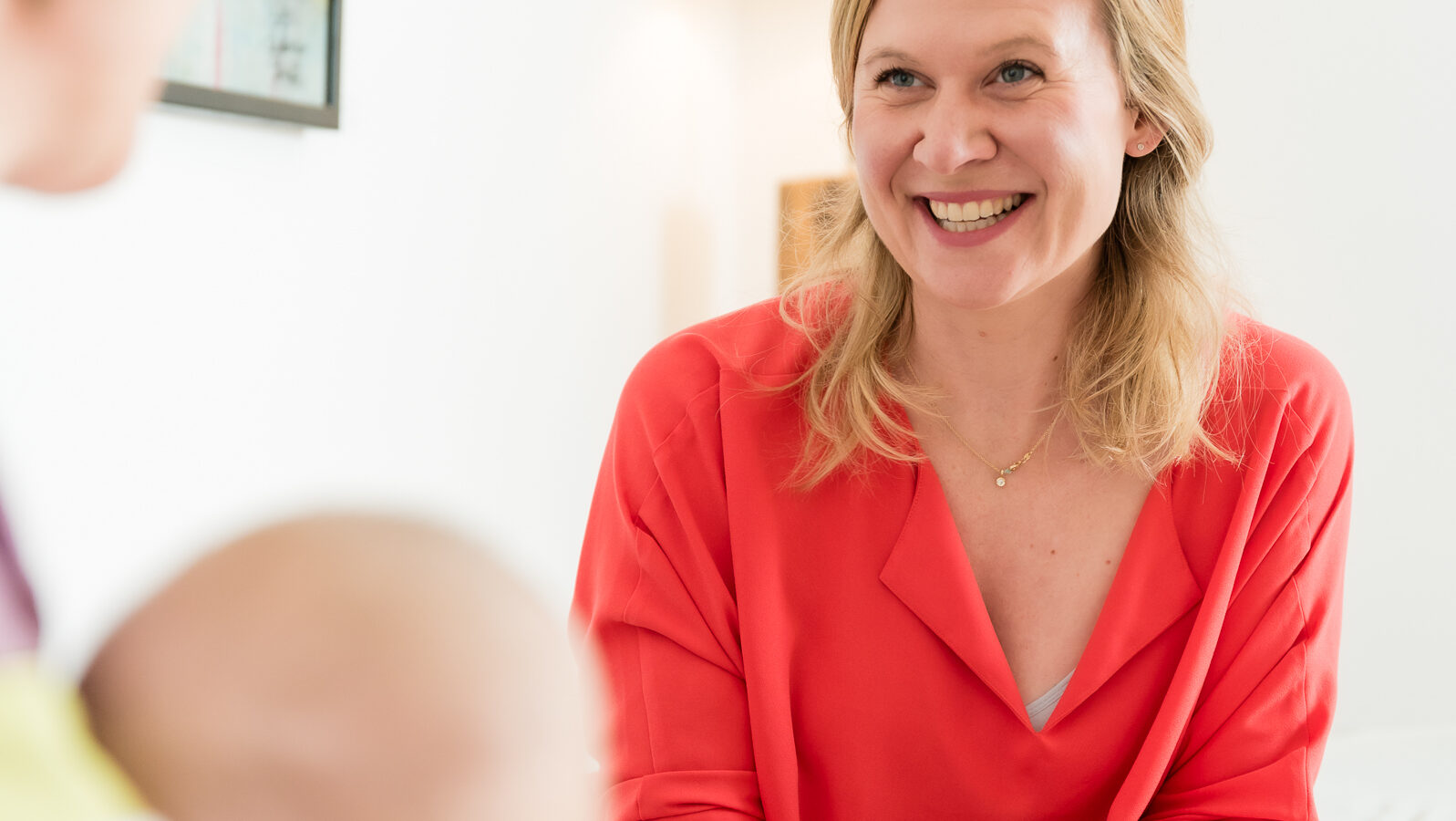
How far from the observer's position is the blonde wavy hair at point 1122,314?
1.01 m

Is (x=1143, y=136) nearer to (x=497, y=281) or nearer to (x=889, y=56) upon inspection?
(x=889, y=56)

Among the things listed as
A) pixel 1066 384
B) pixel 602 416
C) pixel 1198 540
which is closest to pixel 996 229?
pixel 1066 384

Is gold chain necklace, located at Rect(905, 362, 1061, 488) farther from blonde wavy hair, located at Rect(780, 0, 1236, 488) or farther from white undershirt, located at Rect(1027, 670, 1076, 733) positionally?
white undershirt, located at Rect(1027, 670, 1076, 733)

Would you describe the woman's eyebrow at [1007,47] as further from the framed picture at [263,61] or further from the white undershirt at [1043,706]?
the framed picture at [263,61]

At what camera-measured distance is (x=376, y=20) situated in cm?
162

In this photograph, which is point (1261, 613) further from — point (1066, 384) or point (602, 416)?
point (602, 416)

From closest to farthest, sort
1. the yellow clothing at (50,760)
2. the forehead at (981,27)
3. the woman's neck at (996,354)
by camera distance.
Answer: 1. the yellow clothing at (50,760)
2. the forehead at (981,27)
3. the woman's neck at (996,354)

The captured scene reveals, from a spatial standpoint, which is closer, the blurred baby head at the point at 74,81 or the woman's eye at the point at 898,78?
the blurred baby head at the point at 74,81

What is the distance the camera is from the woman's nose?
92 cm

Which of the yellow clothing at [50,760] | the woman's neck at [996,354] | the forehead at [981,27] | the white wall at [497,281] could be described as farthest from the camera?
the white wall at [497,281]

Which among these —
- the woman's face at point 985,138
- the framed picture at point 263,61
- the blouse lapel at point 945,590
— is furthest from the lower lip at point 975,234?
the framed picture at point 263,61

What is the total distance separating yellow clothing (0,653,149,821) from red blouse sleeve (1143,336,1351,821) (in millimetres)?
989

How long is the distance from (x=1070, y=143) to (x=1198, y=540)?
35 centimetres

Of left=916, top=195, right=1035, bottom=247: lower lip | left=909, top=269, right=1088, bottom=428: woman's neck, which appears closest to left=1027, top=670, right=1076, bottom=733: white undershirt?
left=909, top=269, right=1088, bottom=428: woman's neck
